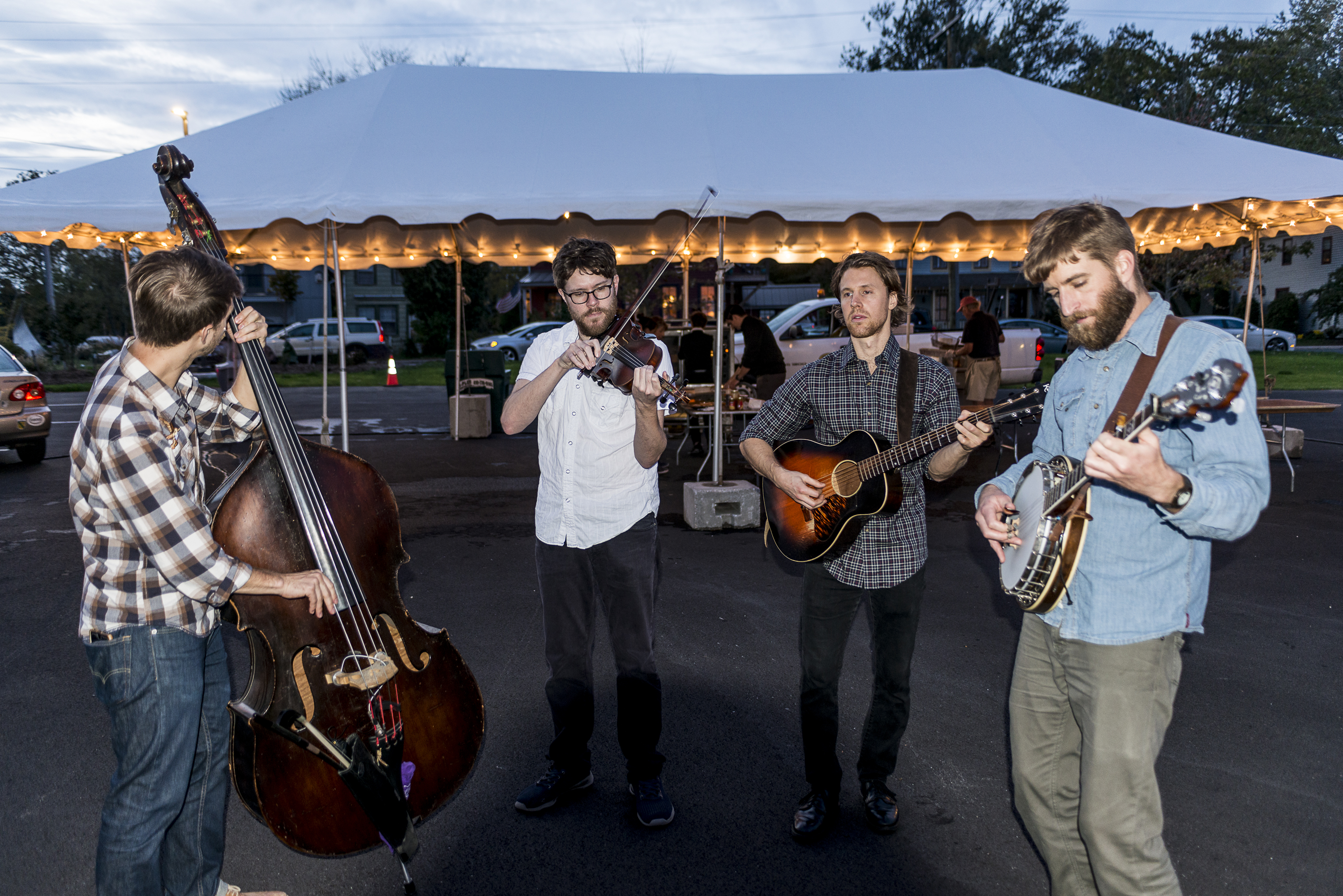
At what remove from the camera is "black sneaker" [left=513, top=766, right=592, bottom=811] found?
3.05 metres

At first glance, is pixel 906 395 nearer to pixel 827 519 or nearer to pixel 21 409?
pixel 827 519

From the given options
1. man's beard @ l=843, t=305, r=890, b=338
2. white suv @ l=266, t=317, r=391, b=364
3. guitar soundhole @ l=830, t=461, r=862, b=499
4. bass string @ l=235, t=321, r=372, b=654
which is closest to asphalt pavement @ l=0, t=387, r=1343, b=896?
bass string @ l=235, t=321, r=372, b=654

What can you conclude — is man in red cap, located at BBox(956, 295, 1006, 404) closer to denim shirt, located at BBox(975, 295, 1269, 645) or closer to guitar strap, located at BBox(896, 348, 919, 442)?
guitar strap, located at BBox(896, 348, 919, 442)

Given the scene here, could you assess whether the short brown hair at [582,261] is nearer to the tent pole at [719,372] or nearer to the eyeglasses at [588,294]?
the eyeglasses at [588,294]

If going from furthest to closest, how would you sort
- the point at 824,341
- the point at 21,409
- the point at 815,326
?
the point at 815,326
the point at 824,341
the point at 21,409

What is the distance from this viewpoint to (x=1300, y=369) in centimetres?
2288

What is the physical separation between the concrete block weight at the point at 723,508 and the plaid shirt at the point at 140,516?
5193mm

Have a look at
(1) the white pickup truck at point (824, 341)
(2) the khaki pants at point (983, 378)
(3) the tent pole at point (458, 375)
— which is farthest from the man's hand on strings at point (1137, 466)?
(1) the white pickup truck at point (824, 341)

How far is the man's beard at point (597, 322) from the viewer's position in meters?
2.79

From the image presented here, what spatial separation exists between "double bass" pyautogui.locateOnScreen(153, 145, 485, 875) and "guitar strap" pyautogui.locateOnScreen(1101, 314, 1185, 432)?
1.97 meters

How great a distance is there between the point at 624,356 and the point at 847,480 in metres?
0.91

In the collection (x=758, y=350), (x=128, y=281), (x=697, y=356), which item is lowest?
(x=697, y=356)

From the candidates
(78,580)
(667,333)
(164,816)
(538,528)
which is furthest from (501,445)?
(164,816)

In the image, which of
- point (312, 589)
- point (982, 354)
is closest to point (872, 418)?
point (312, 589)
